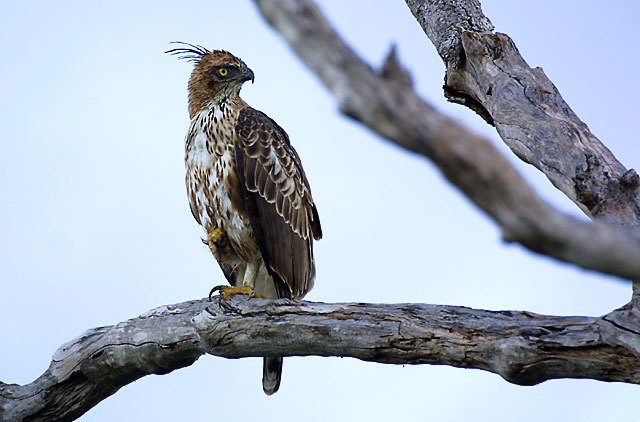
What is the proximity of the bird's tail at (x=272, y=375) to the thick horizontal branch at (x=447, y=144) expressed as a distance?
3590mm

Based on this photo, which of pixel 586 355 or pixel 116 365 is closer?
pixel 586 355

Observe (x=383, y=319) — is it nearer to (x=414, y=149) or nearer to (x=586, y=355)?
(x=586, y=355)

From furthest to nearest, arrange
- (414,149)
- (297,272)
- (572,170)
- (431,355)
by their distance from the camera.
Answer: (297,272) → (572,170) → (431,355) → (414,149)

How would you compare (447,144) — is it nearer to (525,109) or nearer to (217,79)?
(525,109)

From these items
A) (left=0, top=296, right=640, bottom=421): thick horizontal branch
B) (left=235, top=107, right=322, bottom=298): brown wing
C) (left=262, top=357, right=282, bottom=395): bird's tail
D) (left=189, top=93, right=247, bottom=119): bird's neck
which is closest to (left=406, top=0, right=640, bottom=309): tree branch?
(left=0, top=296, right=640, bottom=421): thick horizontal branch

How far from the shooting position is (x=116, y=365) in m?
4.66

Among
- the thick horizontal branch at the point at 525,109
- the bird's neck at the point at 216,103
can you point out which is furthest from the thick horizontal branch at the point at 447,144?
the bird's neck at the point at 216,103

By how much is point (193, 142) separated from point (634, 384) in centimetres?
394

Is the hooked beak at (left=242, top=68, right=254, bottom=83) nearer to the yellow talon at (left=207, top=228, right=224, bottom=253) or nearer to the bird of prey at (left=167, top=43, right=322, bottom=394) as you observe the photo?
the bird of prey at (left=167, top=43, right=322, bottom=394)

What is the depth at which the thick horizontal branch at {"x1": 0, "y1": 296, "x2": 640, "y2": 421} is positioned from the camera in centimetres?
344

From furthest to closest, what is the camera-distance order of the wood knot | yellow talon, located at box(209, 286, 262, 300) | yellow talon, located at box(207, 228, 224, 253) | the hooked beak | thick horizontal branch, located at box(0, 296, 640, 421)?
the hooked beak < yellow talon, located at box(207, 228, 224, 253) < yellow talon, located at box(209, 286, 262, 300) < the wood knot < thick horizontal branch, located at box(0, 296, 640, 421)

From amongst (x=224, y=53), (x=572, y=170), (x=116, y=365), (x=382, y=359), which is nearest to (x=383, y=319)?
(x=382, y=359)

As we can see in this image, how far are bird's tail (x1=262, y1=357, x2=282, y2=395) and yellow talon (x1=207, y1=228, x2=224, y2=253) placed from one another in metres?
1.05

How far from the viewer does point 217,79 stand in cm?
659
